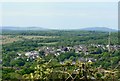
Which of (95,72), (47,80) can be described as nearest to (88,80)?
(95,72)

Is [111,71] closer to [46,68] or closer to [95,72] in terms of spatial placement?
[95,72]

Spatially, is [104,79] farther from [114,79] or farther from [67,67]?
[67,67]

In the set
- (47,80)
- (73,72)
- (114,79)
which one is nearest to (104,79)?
(114,79)

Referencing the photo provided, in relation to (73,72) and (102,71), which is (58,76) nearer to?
(73,72)

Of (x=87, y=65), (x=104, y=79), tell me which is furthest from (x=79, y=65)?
(x=104, y=79)

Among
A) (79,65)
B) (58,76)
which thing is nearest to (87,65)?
(79,65)

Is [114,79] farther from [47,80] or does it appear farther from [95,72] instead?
[47,80]
